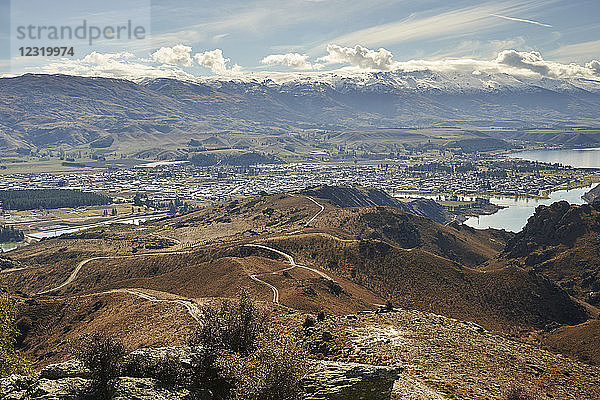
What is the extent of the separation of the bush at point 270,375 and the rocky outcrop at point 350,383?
1676mm

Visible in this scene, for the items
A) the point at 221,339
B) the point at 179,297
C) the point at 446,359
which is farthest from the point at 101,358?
the point at 179,297

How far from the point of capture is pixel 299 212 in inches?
6353

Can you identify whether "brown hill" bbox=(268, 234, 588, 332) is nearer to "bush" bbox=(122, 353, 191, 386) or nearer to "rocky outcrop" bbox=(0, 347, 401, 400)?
"rocky outcrop" bbox=(0, 347, 401, 400)

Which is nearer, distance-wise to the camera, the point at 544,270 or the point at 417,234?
the point at 544,270

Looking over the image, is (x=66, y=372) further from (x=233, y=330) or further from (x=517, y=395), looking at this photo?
(x=517, y=395)

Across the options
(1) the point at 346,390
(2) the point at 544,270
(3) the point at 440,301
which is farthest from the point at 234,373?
(2) the point at 544,270

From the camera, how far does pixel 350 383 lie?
77.1 feet

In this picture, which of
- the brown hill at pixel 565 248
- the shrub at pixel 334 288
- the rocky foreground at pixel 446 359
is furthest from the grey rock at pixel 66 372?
the brown hill at pixel 565 248

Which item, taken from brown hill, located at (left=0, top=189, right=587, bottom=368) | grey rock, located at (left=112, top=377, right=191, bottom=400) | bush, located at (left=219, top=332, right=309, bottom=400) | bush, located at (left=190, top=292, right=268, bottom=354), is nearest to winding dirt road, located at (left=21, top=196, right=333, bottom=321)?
brown hill, located at (left=0, top=189, right=587, bottom=368)

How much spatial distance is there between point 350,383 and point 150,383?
977cm

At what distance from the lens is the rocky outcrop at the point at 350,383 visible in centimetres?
2232

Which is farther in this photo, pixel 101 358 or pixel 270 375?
pixel 101 358

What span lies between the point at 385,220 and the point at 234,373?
12306 centimetres

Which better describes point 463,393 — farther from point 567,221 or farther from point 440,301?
point 567,221
